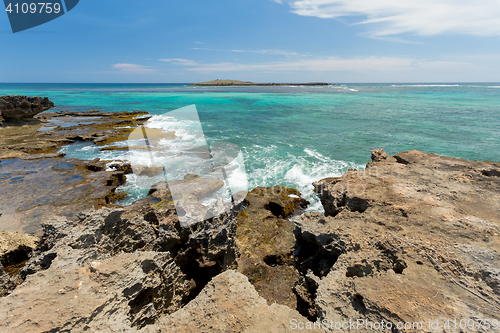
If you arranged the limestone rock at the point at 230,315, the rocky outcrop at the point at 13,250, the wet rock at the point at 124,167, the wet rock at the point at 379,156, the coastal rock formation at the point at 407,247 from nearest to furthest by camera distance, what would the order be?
the limestone rock at the point at 230,315 < the coastal rock formation at the point at 407,247 < the rocky outcrop at the point at 13,250 < the wet rock at the point at 379,156 < the wet rock at the point at 124,167

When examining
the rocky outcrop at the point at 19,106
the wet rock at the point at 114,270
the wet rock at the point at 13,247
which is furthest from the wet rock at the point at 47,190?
the rocky outcrop at the point at 19,106

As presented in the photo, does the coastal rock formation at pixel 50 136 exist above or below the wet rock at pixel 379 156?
below

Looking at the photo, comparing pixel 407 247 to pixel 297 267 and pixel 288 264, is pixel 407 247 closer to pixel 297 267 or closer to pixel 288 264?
pixel 297 267

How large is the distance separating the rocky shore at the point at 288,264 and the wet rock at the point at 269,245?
0.04m

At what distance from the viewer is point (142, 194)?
37.5 ft

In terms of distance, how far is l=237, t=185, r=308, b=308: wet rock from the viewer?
221 inches

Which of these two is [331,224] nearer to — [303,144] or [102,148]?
[303,144]

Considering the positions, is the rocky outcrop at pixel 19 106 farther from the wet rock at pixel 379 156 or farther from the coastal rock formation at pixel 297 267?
the wet rock at pixel 379 156

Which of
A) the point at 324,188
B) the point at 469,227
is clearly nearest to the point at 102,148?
the point at 324,188

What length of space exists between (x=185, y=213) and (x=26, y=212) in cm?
872

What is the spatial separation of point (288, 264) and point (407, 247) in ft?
10.7

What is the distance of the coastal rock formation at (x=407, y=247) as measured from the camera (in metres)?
3.06

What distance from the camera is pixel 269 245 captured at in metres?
6.91

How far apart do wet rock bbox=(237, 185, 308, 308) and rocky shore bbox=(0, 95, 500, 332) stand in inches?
1.4
